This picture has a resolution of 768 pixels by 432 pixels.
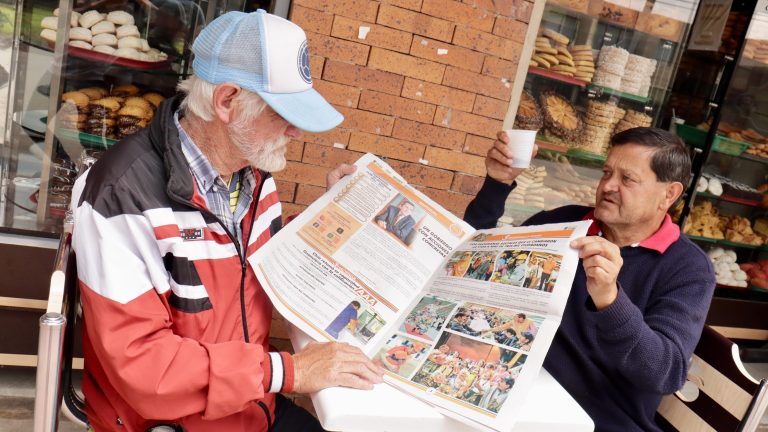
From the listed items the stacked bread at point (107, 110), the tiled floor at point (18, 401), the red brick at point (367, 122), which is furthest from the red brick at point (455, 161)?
the tiled floor at point (18, 401)

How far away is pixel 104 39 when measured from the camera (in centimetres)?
260

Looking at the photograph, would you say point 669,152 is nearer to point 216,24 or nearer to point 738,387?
point 738,387

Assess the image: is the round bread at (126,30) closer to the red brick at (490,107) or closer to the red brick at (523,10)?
the red brick at (490,107)

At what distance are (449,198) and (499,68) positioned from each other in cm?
60

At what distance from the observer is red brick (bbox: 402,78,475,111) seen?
2.76 meters

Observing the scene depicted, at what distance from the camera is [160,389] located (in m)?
1.30

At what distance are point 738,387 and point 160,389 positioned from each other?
146 centimetres

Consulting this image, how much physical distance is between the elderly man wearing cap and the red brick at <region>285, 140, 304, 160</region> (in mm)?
922

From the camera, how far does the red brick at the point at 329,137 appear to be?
2.65m

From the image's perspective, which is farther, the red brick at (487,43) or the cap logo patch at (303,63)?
the red brick at (487,43)

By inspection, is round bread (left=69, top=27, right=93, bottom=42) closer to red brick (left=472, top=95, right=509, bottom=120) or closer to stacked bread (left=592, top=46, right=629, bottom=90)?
red brick (left=472, top=95, right=509, bottom=120)

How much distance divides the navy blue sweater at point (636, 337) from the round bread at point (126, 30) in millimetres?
1931

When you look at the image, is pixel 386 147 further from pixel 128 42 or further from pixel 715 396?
pixel 715 396

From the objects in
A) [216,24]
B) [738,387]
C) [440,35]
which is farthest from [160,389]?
[440,35]
